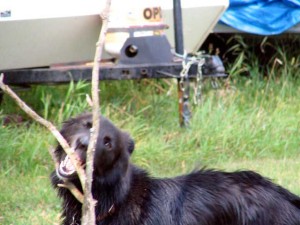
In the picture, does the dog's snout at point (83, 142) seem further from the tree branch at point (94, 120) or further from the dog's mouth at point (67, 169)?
the tree branch at point (94, 120)

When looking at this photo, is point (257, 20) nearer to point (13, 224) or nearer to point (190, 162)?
point (190, 162)

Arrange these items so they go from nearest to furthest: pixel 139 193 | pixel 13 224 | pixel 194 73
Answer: pixel 139 193 < pixel 13 224 < pixel 194 73

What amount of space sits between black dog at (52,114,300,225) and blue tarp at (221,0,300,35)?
4.55 metres

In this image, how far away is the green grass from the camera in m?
7.04

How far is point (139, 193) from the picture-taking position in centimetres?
512

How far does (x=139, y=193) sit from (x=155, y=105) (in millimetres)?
3793

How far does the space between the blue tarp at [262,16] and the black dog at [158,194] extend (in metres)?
4.55

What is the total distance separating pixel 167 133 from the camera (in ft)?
27.1

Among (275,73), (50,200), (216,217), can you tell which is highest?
(216,217)

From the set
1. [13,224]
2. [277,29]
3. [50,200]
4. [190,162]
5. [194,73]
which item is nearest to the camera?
[13,224]

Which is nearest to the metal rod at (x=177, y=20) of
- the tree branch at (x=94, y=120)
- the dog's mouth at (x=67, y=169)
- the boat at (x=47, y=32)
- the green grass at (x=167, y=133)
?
the boat at (x=47, y=32)

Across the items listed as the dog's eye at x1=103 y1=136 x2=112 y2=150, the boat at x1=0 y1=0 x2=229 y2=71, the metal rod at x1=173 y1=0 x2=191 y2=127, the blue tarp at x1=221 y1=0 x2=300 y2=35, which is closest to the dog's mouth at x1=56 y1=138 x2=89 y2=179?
the dog's eye at x1=103 y1=136 x2=112 y2=150

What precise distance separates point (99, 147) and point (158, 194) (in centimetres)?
54

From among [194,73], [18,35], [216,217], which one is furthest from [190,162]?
[216,217]
